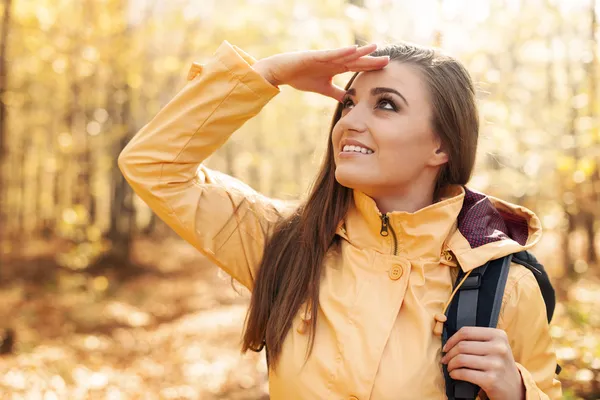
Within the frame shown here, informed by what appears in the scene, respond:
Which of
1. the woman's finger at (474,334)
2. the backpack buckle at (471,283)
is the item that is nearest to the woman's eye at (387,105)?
the backpack buckle at (471,283)

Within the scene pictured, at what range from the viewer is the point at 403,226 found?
2.57m

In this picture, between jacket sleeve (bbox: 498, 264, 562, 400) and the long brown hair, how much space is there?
71cm

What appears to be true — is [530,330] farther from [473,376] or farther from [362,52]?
[362,52]

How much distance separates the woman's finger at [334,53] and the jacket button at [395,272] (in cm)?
94

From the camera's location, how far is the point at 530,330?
8.07 feet

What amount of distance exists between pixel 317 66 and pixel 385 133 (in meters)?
0.50

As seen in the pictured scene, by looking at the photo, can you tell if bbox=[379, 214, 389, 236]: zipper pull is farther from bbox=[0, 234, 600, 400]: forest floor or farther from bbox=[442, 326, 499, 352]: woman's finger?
bbox=[0, 234, 600, 400]: forest floor

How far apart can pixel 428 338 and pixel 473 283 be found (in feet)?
0.92

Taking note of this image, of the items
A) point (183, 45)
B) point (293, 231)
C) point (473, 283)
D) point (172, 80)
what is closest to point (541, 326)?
point (473, 283)

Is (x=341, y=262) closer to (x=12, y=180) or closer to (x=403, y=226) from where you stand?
(x=403, y=226)

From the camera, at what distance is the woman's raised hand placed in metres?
2.63

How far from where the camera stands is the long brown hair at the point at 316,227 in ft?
8.54

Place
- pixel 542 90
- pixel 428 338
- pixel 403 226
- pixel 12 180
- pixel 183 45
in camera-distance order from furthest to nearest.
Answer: pixel 12 180, pixel 183 45, pixel 542 90, pixel 403 226, pixel 428 338

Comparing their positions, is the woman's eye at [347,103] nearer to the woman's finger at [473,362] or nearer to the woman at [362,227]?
the woman at [362,227]
